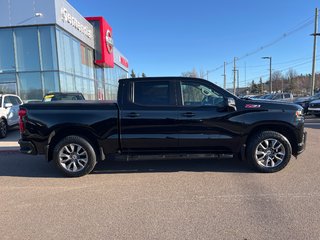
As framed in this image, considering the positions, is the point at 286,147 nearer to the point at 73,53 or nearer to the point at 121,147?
the point at 121,147

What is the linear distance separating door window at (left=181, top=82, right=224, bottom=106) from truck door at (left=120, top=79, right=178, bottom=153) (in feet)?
0.72

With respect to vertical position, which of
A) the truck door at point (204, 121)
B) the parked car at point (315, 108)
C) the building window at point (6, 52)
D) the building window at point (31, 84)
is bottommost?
the parked car at point (315, 108)

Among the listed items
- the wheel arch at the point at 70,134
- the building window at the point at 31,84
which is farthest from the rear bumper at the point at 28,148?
the building window at the point at 31,84

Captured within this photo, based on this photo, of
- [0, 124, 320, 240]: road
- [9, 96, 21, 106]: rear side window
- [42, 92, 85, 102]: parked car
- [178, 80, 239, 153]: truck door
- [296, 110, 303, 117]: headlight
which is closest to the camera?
[0, 124, 320, 240]: road

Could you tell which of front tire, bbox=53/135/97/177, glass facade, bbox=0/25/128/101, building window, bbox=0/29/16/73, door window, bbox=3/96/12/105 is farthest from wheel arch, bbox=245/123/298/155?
building window, bbox=0/29/16/73

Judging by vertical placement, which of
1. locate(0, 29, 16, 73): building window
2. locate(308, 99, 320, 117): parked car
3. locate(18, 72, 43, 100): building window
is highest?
locate(0, 29, 16, 73): building window

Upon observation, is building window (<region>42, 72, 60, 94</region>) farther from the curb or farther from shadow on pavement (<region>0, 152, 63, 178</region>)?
shadow on pavement (<region>0, 152, 63, 178</region>)

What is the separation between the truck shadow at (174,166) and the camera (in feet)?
20.1

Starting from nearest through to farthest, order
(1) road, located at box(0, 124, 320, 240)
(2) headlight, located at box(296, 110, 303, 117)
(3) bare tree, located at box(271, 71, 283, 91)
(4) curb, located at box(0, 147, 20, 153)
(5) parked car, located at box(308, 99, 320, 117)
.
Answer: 1. (1) road, located at box(0, 124, 320, 240)
2. (2) headlight, located at box(296, 110, 303, 117)
3. (4) curb, located at box(0, 147, 20, 153)
4. (5) parked car, located at box(308, 99, 320, 117)
5. (3) bare tree, located at box(271, 71, 283, 91)

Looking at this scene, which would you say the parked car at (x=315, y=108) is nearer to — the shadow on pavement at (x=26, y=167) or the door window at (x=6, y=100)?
the shadow on pavement at (x=26, y=167)

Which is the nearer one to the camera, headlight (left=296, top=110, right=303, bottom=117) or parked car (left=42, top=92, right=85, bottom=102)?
headlight (left=296, top=110, right=303, bottom=117)

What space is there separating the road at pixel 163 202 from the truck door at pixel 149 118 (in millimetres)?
610

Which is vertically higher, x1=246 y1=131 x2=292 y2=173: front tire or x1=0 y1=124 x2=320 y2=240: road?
x1=246 y1=131 x2=292 y2=173: front tire

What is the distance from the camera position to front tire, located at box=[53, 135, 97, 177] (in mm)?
5758
